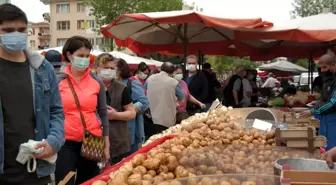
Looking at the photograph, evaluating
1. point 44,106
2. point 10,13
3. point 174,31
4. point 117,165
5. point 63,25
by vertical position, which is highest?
point 63,25

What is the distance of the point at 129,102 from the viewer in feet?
18.0

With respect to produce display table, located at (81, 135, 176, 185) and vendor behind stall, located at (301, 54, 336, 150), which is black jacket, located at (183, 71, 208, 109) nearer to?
vendor behind stall, located at (301, 54, 336, 150)

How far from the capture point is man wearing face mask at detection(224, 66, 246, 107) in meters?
12.0

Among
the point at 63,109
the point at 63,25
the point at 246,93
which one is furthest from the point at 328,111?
the point at 63,25

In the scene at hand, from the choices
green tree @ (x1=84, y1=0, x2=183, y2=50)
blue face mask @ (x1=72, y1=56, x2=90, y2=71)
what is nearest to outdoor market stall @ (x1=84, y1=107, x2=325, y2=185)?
blue face mask @ (x1=72, y1=56, x2=90, y2=71)

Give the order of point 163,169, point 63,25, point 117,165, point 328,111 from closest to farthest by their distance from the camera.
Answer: point 163,169 → point 117,165 → point 328,111 → point 63,25

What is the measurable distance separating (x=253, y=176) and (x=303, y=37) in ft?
19.1

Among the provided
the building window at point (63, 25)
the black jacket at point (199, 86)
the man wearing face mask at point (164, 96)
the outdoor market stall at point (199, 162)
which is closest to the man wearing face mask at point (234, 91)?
the black jacket at point (199, 86)

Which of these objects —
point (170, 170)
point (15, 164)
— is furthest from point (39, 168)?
point (170, 170)

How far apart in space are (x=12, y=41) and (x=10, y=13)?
18 cm

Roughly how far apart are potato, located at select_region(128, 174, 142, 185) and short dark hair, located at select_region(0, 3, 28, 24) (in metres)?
1.37

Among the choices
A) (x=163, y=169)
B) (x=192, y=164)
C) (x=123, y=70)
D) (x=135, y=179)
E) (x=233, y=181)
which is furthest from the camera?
(x=123, y=70)

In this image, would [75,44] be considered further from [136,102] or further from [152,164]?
[136,102]

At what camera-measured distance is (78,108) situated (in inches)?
169
